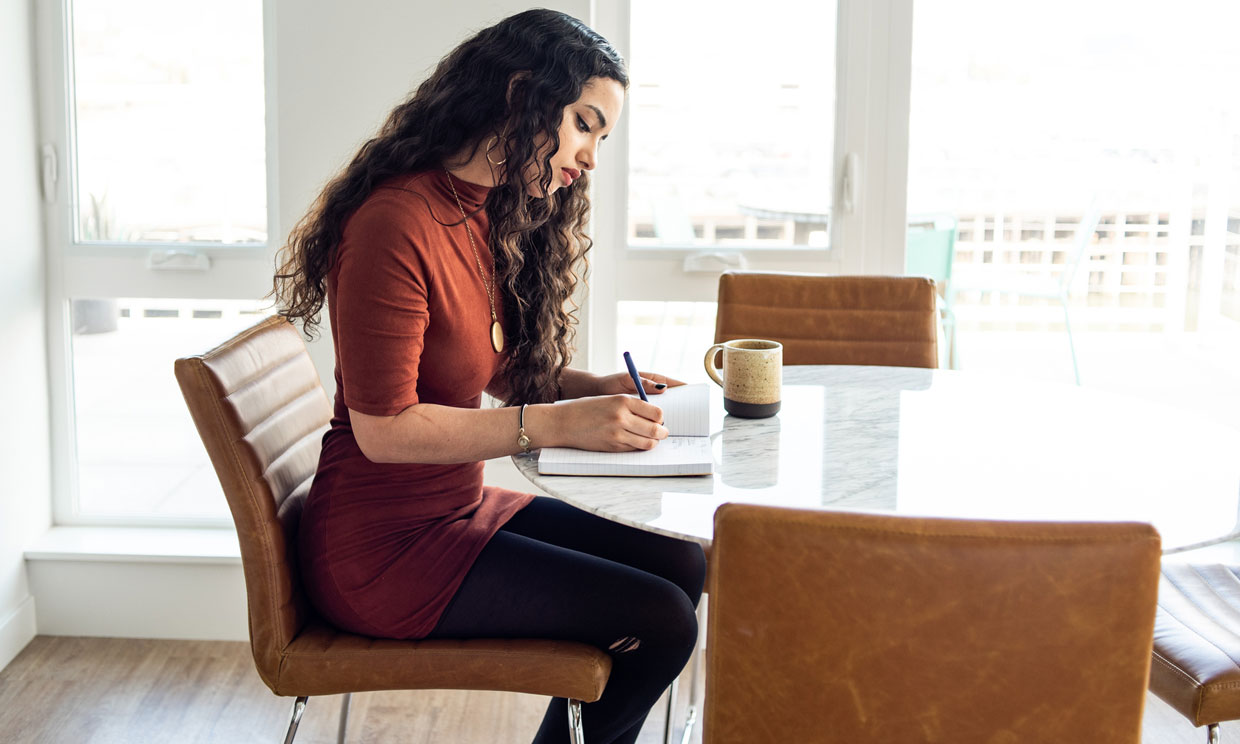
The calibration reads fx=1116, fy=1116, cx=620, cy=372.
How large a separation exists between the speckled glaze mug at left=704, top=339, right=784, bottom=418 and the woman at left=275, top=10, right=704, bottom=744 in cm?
12

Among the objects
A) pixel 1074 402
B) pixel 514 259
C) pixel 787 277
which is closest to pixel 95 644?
pixel 514 259

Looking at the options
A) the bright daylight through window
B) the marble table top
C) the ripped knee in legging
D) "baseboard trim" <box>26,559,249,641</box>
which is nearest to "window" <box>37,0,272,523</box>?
the bright daylight through window

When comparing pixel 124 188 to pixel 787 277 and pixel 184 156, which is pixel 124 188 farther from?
pixel 787 277

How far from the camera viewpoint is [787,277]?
88.0 inches

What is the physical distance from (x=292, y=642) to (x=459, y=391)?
1.33 feet

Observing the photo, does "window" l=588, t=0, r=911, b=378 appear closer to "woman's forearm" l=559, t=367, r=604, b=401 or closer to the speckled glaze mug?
"woman's forearm" l=559, t=367, r=604, b=401

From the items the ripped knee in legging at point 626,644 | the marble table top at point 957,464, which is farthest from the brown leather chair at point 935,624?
the ripped knee in legging at point 626,644

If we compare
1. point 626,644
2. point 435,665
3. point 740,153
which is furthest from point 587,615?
point 740,153

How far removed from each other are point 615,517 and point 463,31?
163 centimetres

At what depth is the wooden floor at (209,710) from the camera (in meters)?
2.24

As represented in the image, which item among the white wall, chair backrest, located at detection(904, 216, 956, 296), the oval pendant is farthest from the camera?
chair backrest, located at detection(904, 216, 956, 296)

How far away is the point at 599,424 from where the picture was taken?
143cm

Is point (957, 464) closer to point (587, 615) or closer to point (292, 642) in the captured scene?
→ point (587, 615)

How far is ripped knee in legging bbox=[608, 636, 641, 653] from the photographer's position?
58.1 inches
